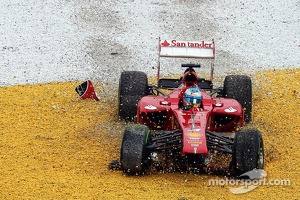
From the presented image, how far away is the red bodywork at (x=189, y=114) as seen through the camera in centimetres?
1333

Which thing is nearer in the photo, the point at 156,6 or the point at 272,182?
the point at 272,182

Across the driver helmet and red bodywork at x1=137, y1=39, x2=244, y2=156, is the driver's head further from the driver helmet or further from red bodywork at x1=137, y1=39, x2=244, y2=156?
the driver helmet

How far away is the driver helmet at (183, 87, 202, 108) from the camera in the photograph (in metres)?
14.0

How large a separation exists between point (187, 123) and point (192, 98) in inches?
40.1

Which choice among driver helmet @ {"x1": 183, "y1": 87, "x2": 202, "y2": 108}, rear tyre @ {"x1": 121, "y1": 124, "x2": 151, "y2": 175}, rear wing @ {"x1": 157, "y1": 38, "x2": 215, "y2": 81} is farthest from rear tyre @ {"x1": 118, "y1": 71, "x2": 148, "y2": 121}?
rear tyre @ {"x1": 121, "y1": 124, "x2": 151, "y2": 175}

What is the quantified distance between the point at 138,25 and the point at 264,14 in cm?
466

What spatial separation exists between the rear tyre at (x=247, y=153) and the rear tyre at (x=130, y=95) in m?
3.56

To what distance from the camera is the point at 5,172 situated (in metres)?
12.8

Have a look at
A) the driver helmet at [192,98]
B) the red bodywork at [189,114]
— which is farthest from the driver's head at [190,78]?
the driver helmet at [192,98]

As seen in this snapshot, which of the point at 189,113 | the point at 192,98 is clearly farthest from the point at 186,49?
the point at 189,113

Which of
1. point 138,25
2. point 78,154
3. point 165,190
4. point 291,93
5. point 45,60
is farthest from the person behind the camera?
point 138,25

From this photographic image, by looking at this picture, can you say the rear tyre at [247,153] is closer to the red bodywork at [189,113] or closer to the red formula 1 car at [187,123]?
the red formula 1 car at [187,123]

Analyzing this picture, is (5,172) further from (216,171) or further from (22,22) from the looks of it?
(22,22)

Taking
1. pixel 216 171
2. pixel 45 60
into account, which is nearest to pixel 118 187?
pixel 216 171
